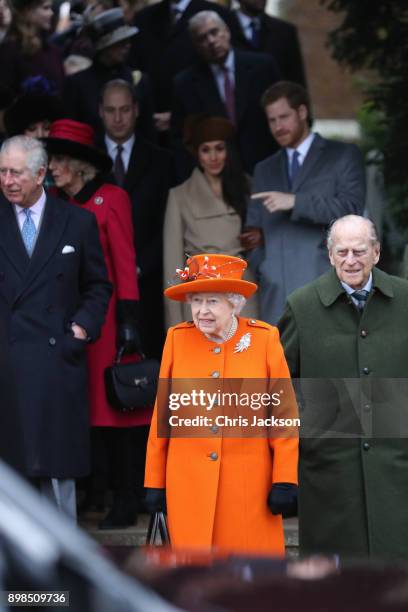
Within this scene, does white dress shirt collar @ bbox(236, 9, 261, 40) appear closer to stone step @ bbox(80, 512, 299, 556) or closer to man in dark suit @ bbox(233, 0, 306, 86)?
man in dark suit @ bbox(233, 0, 306, 86)

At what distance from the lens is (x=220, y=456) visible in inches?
237

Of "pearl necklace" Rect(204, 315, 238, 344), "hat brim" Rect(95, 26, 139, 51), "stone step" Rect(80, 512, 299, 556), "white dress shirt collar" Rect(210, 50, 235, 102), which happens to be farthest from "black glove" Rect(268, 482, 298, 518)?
"hat brim" Rect(95, 26, 139, 51)

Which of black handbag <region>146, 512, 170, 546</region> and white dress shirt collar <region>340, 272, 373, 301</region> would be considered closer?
black handbag <region>146, 512, 170, 546</region>

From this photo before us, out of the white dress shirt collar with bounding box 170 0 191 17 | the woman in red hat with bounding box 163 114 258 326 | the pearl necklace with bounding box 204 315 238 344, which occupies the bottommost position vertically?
the pearl necklace with bounding box 204 315 238 344

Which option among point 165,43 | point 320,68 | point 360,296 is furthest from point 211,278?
point 320,68

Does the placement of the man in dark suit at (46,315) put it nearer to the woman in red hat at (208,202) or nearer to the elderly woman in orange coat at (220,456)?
Answer: the woman in red hat at (208,202)

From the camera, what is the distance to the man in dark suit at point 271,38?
10.6 m

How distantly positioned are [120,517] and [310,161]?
2.26 metres

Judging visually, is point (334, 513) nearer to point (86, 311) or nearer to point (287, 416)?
point (287, 416)

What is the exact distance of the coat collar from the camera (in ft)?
21.5

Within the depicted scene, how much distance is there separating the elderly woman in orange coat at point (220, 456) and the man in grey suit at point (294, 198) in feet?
7.72

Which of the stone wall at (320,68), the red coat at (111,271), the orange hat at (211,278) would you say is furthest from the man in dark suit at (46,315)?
the stone wall at (320,68)

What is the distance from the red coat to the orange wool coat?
76.1 inches

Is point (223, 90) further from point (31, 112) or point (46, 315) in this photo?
point (46, 315)
